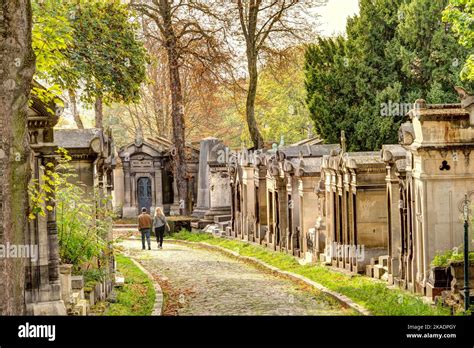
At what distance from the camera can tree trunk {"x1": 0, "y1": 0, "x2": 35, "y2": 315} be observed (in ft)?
24.6

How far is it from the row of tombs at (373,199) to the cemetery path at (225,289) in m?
1.44

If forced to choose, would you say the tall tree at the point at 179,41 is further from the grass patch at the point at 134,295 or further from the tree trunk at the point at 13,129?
the tree trunk at the point at 13,129

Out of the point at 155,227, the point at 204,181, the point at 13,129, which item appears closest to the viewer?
the point at 13,129

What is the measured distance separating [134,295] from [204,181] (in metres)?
18.2

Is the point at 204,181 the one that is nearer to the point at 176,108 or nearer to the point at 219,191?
the point at 219,191

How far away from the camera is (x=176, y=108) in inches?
1281

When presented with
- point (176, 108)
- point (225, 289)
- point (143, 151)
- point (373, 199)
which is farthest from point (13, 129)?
point (143, 151)

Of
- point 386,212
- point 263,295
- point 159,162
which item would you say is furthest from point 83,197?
point 159,162

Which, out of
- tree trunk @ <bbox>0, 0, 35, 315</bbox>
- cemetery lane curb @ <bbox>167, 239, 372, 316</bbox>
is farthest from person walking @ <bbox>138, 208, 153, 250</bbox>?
tree trunk @ <bbox>0, 0, 35, 315</bbox>

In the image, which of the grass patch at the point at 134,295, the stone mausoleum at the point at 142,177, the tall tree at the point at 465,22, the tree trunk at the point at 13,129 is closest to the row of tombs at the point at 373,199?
the tall tree at the point at 465,22

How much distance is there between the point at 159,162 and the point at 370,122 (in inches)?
434

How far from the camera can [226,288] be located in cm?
1681

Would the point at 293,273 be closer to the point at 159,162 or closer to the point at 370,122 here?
the point at 370,122

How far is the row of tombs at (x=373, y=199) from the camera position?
45.1 ft
